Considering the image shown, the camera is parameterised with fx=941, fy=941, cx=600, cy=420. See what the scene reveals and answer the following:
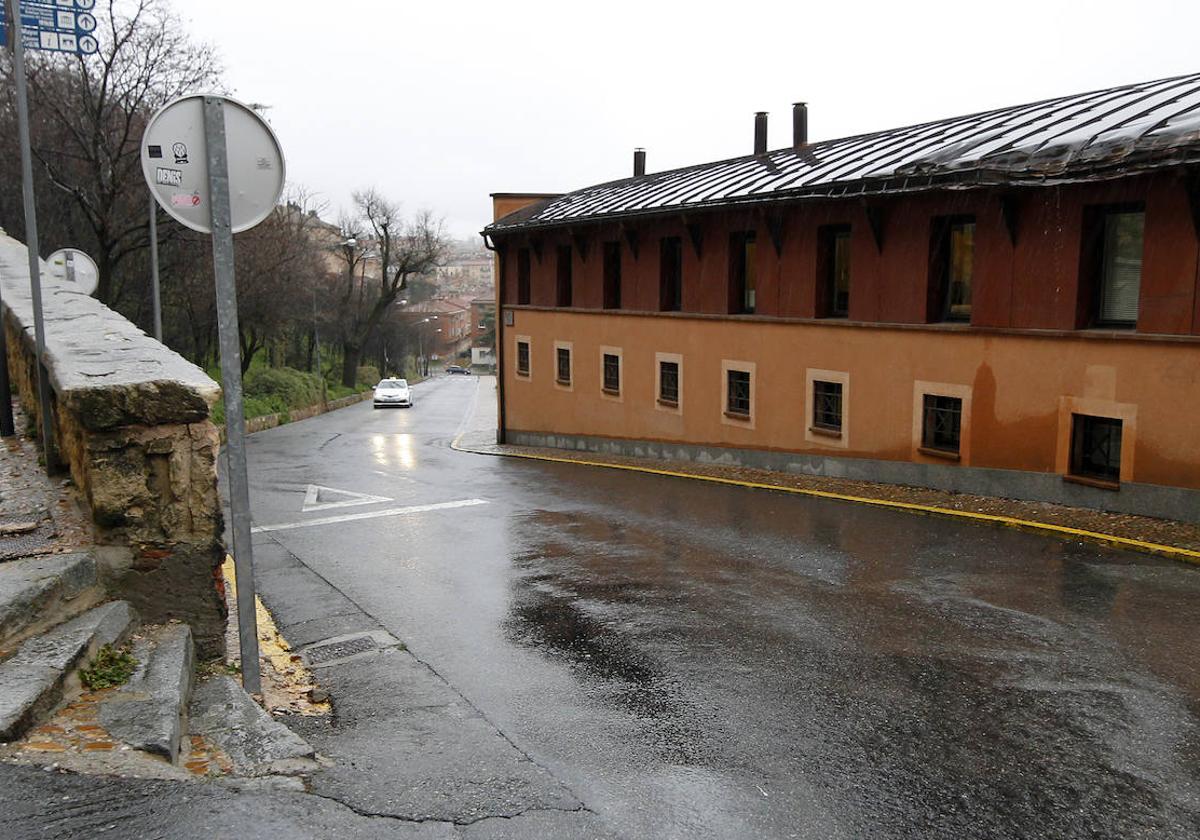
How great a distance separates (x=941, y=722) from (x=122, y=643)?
4242 millimetres

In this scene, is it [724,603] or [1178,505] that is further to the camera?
[1178,505]

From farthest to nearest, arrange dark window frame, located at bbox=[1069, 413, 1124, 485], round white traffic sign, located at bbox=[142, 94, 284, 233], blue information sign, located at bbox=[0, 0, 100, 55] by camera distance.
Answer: blue information sign, located at bbox=[0, 0, 100, 55] → dark window frame, located at bbox=[1069, 413, 1124, 485] → round white traffic sign, located at bbox=[142, 94, 284, 233]

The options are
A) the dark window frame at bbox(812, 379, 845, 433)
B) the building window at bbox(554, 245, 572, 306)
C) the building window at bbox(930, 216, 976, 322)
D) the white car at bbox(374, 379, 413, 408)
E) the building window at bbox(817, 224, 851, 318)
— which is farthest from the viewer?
the white car at bbox(374, 379, 413, 408)

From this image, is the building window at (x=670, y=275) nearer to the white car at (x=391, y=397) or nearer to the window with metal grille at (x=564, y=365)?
the window with metal grille at (x=564, y=365)

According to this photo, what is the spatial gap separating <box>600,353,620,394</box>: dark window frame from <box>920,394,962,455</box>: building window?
10.9 metres

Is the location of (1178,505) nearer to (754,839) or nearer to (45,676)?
(754,839)

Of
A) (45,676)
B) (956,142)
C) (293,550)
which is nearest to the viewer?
(45,676)

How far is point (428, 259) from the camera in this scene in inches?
2468

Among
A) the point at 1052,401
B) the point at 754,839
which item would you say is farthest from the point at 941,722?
the point at 1052,401

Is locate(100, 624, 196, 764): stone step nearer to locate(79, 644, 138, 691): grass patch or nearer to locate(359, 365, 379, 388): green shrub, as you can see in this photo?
locate(79, 644, 138, 691): grass patch

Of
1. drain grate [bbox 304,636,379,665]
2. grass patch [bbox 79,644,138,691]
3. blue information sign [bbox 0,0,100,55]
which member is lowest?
drain grate [bbox 304,636,379,665]

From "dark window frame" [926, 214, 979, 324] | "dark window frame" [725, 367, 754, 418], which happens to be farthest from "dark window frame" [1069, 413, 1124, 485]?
"dark window frame" [725, 367, 754, 418]

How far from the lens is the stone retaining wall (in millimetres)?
4586

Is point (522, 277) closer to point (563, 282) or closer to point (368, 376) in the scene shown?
point (563, 282)
